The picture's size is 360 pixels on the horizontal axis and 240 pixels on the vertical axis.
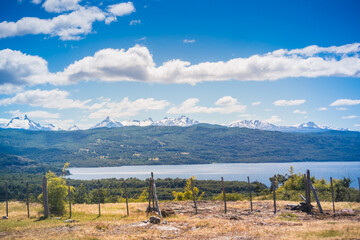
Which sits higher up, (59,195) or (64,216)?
(59,195)

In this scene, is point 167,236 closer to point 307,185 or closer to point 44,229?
point 44,229

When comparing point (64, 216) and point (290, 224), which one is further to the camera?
point (64, 216)

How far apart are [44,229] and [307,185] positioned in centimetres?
2136

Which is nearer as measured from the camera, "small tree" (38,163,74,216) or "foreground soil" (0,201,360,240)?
"foreground soil" (0,201,360,240)

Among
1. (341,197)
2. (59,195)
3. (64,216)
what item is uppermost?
(59,195)

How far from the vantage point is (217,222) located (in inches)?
788

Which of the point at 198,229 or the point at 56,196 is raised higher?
the point at 56,196

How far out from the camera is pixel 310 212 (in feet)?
79.8

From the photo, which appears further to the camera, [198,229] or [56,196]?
[56,196]

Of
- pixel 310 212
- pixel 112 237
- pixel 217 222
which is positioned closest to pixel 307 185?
pixel 310 212

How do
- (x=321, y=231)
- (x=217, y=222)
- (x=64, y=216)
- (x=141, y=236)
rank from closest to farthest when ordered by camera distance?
(x=321, y=231), (x=141, y=236), (x=217, y=222), (x=64, y=216)

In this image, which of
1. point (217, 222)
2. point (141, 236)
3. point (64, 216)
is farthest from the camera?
point (64, 216)

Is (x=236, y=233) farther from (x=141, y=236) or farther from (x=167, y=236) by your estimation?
Answer: (x=141, y=236)

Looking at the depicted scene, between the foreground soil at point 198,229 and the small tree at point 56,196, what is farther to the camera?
the small tree at point 56,196
